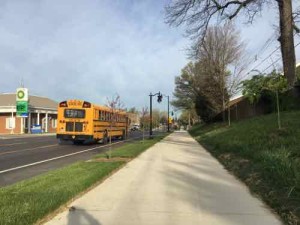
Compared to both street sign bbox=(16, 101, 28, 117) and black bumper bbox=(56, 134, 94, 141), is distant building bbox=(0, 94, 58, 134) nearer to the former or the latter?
street sign bbox=(16, 101, 28, 117)

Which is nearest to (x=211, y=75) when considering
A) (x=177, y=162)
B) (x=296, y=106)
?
(x=296, y=106)

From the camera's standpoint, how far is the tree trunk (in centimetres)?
2519

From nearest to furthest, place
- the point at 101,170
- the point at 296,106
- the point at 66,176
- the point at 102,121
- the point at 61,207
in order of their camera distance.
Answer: the point at 61,207, the point at 66,176, the point at 101,170, the point at 296,106, the point at 102,121

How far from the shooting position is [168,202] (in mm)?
8969

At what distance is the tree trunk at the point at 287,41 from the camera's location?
992 inches

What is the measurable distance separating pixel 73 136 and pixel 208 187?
23105mm

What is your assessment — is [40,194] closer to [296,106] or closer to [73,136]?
[296,106]

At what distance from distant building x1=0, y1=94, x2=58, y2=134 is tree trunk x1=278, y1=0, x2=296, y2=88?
2286 inches

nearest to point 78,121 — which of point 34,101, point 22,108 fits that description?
point 22,108

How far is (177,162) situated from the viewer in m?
17.3

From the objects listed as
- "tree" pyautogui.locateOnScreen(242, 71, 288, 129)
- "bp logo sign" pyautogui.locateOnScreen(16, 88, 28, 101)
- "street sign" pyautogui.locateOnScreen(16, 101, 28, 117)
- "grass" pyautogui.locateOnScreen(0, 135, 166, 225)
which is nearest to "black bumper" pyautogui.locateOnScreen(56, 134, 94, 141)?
"tree" pyautogui.locateOnScreen(242, 71, 288, 129)

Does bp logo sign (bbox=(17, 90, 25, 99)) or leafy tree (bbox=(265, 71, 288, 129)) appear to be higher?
bp logo sign (bbox=(17, 90, 25, 99))

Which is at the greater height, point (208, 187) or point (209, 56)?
point (209, 56)

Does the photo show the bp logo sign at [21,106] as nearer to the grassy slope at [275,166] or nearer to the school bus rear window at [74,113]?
the school bus rear window at [74,113]
